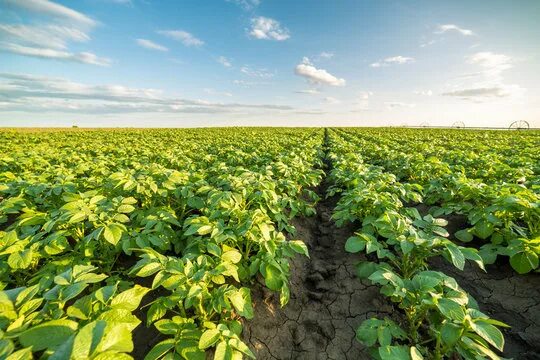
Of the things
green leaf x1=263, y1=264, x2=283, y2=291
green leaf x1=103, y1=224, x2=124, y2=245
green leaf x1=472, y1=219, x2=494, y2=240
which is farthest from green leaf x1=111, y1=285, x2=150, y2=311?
green leaf x1=472, y1=219, x2=494, y2=240

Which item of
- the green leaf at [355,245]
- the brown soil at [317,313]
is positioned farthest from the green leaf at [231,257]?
the green leaf at [355,245]

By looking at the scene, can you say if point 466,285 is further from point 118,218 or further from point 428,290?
point 118,218

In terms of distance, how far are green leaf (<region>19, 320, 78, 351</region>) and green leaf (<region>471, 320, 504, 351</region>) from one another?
1.86 meters

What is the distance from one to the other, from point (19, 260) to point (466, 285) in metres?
4.02

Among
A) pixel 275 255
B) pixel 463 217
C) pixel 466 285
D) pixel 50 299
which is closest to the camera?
pixel 50 299

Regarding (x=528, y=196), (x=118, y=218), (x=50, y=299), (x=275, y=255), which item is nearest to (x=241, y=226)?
(x=275, y=255)

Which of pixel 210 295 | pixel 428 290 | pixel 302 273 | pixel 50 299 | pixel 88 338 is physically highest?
pixel 88 338

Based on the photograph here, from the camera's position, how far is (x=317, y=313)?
257cm

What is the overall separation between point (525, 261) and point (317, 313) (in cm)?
192

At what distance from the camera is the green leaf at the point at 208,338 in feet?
4.47

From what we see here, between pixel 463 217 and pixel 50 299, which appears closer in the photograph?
pixel 50 299

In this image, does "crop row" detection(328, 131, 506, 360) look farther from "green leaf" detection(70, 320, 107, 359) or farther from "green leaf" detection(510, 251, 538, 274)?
"green leaf" detection(70, 320, 107, 359)

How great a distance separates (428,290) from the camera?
1.55 metres

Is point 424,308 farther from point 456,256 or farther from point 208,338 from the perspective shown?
point 208,338
